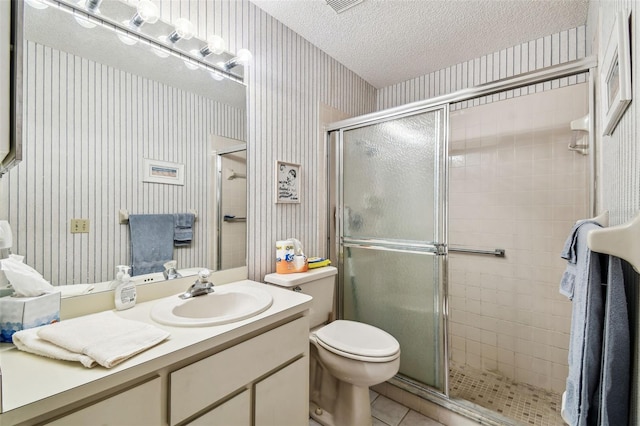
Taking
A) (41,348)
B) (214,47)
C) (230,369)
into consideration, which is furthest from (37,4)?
(230,369)

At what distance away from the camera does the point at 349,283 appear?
2148 mm

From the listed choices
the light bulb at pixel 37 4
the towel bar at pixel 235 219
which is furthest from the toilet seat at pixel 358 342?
the light bulb at pixel 37 4

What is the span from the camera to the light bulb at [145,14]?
1.21 meters

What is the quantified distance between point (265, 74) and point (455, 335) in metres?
2.42

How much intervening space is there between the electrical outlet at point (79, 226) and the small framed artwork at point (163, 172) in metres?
0.28

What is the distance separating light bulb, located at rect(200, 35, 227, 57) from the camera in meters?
1.46

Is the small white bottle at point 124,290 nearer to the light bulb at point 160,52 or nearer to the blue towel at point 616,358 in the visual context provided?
the light bulb at point 160,52

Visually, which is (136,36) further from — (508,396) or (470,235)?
(508,396)

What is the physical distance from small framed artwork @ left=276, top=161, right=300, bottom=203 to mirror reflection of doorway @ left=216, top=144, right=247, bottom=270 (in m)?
0.25

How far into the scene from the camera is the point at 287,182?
190 cm

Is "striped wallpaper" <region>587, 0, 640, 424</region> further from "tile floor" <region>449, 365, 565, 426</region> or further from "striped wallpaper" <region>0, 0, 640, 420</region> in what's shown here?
"tile floor" <region>449, 365, 565, 426</region>

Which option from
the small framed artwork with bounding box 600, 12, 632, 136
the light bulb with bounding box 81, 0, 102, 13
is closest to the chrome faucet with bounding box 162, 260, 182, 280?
the light bulb with bounding box 81, 0, 102, 13

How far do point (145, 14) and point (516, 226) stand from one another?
2.52m

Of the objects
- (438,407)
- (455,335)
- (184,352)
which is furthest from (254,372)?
(455,335)
